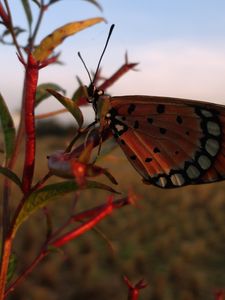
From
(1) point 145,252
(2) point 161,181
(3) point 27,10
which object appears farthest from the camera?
(1) point 145,252

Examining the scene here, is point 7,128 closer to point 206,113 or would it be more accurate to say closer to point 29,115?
point 29,115

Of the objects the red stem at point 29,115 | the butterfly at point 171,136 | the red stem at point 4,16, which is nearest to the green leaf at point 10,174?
the red stem at point 29,115

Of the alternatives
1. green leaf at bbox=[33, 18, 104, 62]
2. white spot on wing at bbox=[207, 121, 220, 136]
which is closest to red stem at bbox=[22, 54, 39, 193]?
green leaf at bbox=[33, 18, 104, 62]

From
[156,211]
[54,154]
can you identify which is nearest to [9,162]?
[54,154]

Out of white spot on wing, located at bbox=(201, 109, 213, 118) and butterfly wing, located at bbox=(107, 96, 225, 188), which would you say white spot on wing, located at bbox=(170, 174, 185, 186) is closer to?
butterfly wing, located at bbox=(107, 96, 225, 188)

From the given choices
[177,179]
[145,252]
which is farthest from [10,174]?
[145,252]

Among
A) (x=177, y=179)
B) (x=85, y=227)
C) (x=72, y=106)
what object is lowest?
(x=177, y=179)
